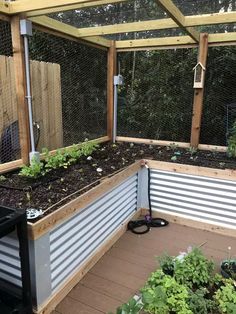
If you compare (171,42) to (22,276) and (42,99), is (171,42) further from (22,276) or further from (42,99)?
(22,276)

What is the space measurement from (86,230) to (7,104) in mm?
1257

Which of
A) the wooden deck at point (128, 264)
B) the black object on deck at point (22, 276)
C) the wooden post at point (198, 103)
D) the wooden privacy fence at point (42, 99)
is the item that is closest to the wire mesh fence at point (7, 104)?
the wooden privacy fence at point (42, 99)

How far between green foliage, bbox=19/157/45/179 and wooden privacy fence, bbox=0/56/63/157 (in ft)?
1.32

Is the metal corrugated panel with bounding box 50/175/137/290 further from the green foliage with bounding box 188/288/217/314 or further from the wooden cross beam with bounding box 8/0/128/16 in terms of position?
the wooden cross beam with bounding box 8/0/128/16

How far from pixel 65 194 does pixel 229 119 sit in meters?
2.29

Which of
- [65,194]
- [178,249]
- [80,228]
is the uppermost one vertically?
[65,194]

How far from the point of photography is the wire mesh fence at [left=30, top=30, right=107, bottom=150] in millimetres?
2639

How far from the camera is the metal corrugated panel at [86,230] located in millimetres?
1863

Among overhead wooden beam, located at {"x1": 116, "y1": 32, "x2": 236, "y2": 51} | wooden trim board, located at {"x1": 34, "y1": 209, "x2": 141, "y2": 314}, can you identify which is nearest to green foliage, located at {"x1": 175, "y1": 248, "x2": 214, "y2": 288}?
wooden trim board, located at {"x1": 34, "y1": 209, "x2": 141, "y2": 314}

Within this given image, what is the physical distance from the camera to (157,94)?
12.2ft

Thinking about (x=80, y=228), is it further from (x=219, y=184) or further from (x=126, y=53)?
(x=126, y=53)

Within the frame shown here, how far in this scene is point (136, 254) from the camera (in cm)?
242

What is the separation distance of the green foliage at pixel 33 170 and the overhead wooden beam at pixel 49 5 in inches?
46.2

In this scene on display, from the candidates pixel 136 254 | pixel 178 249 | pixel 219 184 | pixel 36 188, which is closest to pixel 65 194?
pixel 36 188
